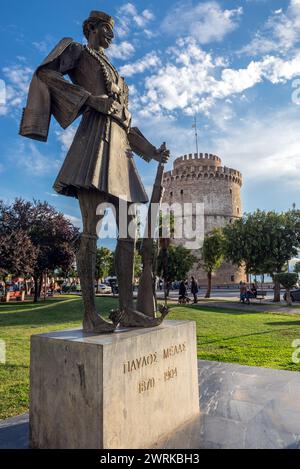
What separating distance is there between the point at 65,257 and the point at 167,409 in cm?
2136

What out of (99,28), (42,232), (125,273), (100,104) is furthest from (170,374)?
(42,232)

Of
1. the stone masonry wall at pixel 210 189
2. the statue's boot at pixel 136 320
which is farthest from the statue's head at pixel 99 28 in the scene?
the stone masonry wall at pixel 210 189

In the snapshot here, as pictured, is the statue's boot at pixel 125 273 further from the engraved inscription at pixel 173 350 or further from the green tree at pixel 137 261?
the green tree at pixel 137 261

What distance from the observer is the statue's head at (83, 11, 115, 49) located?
371 cm

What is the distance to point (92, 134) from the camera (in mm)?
3498

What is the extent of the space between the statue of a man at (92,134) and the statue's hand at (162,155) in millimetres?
518

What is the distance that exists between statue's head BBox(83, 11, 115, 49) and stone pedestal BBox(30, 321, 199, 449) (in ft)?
9.99

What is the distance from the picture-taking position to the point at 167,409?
10.9ft

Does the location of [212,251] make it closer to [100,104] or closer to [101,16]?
[101,16]

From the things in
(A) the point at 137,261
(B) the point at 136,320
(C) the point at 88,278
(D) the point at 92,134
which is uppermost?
(D) the point at 92,134

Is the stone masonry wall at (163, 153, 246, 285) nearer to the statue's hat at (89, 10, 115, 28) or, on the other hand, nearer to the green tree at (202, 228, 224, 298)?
the green tree at (202, 228, 224, 298)

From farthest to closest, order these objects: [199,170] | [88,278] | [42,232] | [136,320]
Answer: [199,170], [42,232], [136,320], [88,278]

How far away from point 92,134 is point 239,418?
3.22 meters
